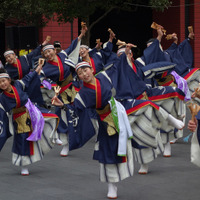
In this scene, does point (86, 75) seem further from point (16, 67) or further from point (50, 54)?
point (16, 67)

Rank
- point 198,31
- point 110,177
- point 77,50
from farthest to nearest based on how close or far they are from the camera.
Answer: point 198,31, point 77,50, point 110,177

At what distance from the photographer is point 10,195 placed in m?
6.09

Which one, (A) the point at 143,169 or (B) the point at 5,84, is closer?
(B) the point at 5,84

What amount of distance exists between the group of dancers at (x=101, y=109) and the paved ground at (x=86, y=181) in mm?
239

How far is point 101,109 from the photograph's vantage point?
611 cm

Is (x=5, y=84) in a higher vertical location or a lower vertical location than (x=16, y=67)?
higher

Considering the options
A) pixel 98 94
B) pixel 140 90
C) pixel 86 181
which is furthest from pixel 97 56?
pixel 98 94

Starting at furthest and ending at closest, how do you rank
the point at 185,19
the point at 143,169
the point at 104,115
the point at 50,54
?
the point at 185,19
the point at 50,54
the point at 143,169
the point at 104,115

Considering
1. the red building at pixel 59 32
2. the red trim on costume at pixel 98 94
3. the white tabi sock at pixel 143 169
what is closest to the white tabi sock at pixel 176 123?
the white tabi sock at pixel 143 169

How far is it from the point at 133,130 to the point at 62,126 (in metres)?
2.50

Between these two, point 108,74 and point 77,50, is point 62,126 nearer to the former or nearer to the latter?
point 77,50

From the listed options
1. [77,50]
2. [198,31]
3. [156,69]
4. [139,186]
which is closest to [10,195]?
[139,186]

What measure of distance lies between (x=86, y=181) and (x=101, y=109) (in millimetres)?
1100

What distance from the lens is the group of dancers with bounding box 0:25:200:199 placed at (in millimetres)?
6039
